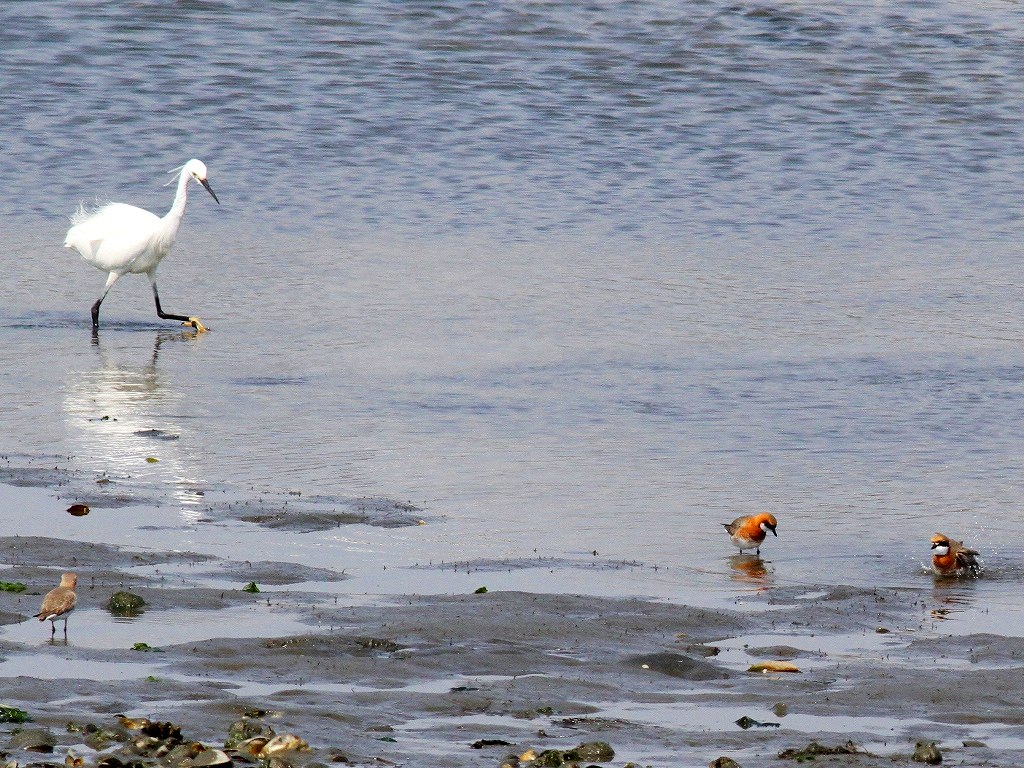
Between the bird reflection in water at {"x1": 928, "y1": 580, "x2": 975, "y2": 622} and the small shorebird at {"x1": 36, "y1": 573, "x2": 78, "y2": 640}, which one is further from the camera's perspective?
the bird reflection in water at {"x1": 928, "y1": 580, "x2": 975, "y2": 622}

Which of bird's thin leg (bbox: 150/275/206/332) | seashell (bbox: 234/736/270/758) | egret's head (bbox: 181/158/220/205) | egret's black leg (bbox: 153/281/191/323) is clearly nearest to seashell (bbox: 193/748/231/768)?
seashell (bbox: 234/736/270/758)

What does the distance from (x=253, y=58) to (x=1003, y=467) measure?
62.4 ft

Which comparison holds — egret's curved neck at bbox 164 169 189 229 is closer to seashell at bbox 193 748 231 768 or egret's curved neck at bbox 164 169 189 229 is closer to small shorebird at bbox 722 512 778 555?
small shorebird at bbox 722 512 778 555

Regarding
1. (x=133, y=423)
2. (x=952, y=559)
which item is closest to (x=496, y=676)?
(x=952, y=559)

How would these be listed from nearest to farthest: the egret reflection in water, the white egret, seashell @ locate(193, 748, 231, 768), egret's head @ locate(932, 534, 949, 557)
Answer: seashell @ locate(193, 748, 231, 768) → egret's head @ locate(932, 534, 949, 557) → the egret reflection in water → the white egret

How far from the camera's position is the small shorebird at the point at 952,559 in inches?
333

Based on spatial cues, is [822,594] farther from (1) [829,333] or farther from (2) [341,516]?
(1) [829,333]

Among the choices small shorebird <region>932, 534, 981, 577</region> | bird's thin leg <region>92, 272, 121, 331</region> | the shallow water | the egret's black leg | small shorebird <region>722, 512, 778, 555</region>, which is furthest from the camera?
bird's thin leg <region>92, 272, 121, 331</region>

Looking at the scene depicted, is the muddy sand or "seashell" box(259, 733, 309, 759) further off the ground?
"seashell" box(259, 733, 309, 759)

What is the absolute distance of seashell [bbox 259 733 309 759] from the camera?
220 inches

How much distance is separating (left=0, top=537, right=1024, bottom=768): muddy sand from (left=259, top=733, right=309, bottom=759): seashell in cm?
2

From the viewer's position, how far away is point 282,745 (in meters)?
5.61

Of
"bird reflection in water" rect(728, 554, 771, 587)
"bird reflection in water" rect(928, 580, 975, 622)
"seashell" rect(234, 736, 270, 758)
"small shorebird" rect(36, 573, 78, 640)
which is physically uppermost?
"seashell" rect(234, 736, 270, 758)

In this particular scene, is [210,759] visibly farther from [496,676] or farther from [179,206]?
[179,206]
